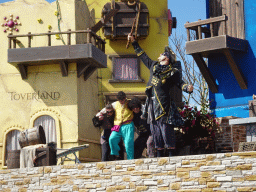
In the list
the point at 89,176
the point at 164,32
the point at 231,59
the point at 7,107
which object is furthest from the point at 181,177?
the point at 164,32

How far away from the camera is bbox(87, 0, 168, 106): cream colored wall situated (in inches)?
706

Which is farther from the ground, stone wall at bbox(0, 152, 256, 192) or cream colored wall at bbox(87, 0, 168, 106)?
cream colored wall at bbox(87, 0, 168, 106)

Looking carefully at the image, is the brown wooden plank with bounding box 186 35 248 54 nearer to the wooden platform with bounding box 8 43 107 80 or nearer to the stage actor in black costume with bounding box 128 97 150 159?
the wooden platform with bounding box 8 43 107 80

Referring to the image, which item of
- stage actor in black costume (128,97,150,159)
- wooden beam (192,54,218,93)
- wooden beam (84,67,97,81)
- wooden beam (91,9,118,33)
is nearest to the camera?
stage actor in black costume (128,97,150,159)

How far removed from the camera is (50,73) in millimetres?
16094

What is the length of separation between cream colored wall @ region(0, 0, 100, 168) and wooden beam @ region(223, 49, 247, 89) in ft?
14.0

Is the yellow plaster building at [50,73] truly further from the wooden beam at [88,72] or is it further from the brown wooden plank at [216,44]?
the brown wooden plank at [216,44]


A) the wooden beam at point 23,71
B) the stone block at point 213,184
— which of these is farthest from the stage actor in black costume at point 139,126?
the wooden beam at point 23,71

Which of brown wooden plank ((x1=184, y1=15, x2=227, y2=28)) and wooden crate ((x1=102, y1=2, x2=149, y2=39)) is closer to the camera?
brown wooden plank ((x1=184, y1=15, x2=227, y2=28))

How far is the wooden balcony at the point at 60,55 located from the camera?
15.3m

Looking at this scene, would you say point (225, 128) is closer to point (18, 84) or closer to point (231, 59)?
point (231, 59)

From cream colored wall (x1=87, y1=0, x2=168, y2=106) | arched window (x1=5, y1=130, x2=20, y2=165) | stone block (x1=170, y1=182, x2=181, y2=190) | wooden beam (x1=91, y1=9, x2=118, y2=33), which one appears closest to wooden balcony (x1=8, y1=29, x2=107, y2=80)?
wooden beam (x1=91, y1=9, x2=118, y2=33)

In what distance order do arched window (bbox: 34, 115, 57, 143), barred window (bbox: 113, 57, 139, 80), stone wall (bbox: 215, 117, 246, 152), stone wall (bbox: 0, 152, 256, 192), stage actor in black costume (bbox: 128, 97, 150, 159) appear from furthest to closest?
barred window (bbox: 113, 57, 139, 80) < arched window (bbox: 34, 115, 57, 143) < stone wall (bbox: 215, 117, 246, 152) < stage actor in black costume (bbox: 128, 97, 150, 159) < stone wall (bbox: 0, 152, 256, 192)

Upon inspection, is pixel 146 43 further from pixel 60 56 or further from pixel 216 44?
pixel 60 56
